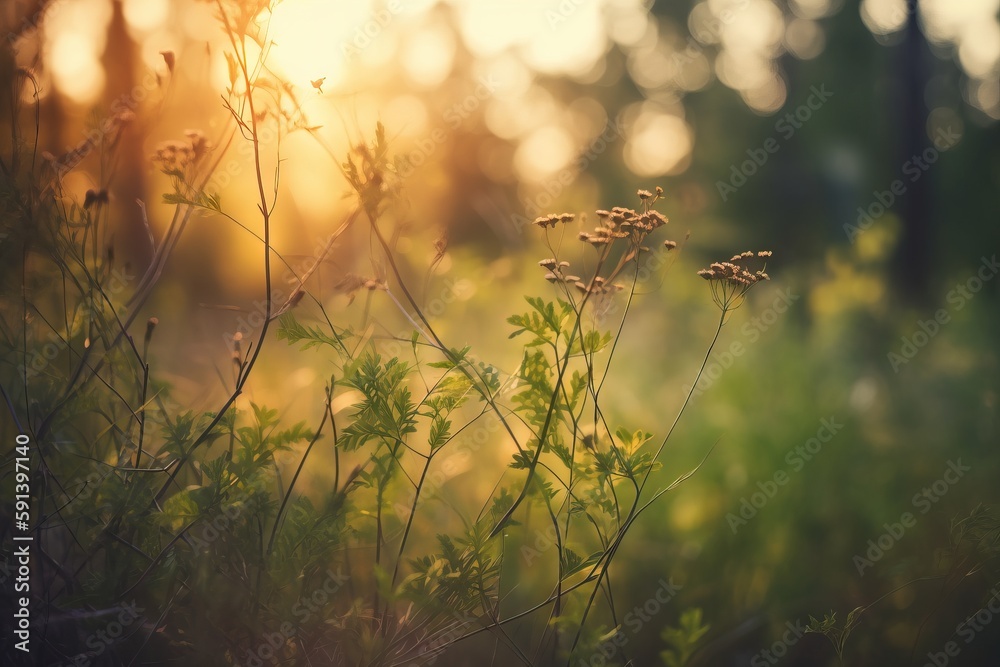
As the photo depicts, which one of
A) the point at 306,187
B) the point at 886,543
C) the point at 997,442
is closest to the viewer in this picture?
the point at 886,543

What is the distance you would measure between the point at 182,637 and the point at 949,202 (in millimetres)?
7700

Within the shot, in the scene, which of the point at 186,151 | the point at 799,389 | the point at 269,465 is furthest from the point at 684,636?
the point at 799,389

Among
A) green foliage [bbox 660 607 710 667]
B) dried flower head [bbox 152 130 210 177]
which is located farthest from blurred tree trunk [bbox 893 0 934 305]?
dried flower head [bbox 152 130 210 177]

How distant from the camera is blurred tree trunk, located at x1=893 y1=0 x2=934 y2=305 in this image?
6.64 m

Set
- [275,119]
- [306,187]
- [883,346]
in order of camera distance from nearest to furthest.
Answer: [275,119] → [306,187] → [883,346]

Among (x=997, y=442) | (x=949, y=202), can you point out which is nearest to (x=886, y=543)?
(x=997, y=442)

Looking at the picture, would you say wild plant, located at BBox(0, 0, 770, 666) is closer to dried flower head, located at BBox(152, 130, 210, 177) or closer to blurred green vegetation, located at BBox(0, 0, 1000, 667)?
dried flower head, located at BBox(152, 130, 210, 177)

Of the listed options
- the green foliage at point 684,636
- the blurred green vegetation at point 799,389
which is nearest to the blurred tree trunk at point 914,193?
the blurred green vegetation at point 799,389

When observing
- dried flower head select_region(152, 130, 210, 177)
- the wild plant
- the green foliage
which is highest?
dried flower head select_region(152, 130, 210, 177)

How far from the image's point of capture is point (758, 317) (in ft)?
14.7

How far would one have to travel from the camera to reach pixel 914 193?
679 centimetres

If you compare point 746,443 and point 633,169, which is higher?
point 633,169

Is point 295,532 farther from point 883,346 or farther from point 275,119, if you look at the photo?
point 883,346

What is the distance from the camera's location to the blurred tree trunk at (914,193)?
21.8ft
